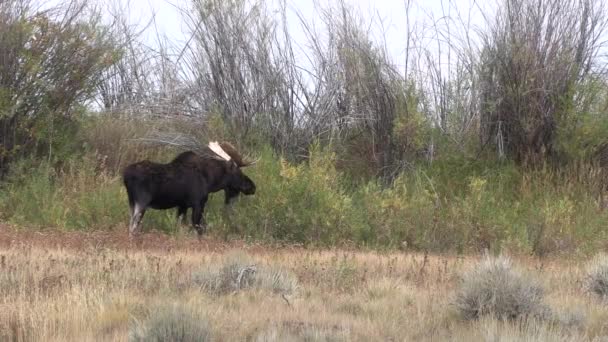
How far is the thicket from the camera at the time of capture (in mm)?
14203

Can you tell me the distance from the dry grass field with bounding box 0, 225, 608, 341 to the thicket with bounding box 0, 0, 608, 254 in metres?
3.43

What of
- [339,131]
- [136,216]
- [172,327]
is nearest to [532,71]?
[339,131]

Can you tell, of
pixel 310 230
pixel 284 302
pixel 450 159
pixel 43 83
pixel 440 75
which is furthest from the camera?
pixel 440 75

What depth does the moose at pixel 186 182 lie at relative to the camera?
12984 millimetres

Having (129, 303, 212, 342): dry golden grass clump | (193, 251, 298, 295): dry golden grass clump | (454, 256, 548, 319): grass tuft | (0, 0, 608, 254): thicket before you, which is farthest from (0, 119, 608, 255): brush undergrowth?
(129, 303, 212, 342): dry golden grass clump

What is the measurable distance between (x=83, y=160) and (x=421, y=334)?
11266 millimetres

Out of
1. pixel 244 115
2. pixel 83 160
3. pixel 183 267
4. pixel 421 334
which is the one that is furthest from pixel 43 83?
pixel 421 334

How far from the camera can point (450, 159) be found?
56.8ft

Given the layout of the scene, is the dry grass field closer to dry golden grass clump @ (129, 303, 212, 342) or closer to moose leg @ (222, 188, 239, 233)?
dry golden grass clump @ (129, 303, 212, 342)

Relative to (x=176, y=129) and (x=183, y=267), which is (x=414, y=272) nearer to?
(x=183, y=267)

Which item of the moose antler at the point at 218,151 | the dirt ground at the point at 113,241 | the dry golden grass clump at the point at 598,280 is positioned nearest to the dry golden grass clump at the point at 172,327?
the dry golden grass clump at the point at 598,280

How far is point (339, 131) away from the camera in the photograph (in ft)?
58.1

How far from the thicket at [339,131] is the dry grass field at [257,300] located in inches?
135

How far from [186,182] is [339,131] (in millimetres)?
5066
